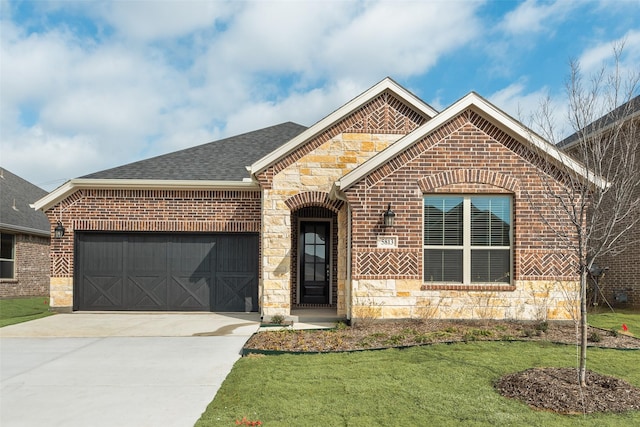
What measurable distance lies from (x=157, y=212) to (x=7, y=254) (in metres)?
9.03

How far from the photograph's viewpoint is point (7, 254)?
17.2m

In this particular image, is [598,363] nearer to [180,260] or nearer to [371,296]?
[371,296]

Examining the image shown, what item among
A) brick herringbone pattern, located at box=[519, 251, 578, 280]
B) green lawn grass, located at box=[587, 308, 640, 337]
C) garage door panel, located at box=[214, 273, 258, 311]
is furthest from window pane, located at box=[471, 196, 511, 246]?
garage door panel, located at box=[214, 273, 258, 311]

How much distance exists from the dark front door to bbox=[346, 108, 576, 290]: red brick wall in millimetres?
4113

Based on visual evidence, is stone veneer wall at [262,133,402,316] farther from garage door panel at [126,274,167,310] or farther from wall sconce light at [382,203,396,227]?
garage door panel at [126,274,167,310]

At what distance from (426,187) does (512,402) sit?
16.4 ft

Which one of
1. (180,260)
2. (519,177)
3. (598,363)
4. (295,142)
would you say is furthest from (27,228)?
(598,363)

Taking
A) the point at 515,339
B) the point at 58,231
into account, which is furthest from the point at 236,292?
the point at 515,339

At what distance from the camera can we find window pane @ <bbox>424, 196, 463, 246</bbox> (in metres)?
9.30

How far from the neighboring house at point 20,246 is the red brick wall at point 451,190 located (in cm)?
1403

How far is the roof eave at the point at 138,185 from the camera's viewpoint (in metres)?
12.0

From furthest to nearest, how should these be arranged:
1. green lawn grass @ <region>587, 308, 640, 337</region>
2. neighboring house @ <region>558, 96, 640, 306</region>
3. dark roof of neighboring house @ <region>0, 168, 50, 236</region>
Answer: dark roof of neighboring house @ <region>0, 168, 50, 236</region>, neighboring house @ <region>558, 96, 640, 306</region>, green lawn grass @ <region>587, 308, 640, 337</region>

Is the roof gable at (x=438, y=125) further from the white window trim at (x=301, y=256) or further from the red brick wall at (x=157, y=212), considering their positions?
the red brick wall at (x=157, y=212)

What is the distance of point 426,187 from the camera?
9234 mm
